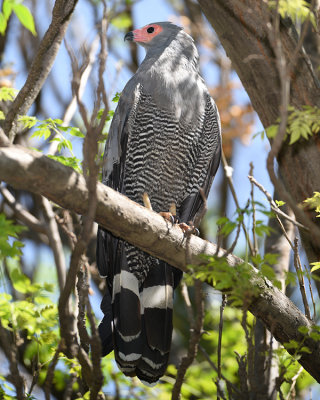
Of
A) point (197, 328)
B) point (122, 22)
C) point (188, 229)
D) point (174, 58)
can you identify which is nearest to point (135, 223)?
point (188, 229)

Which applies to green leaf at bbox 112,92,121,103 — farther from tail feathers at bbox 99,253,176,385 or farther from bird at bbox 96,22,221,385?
tail feathers at bbox 99,253,176,385

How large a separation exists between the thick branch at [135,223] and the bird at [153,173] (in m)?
1.04

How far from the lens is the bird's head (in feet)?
19.3

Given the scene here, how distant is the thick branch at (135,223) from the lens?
2.79m

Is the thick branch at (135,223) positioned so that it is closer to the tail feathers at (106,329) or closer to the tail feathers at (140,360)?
the tail feathers at (140,360)

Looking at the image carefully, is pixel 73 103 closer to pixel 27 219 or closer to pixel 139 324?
pixel 27 219

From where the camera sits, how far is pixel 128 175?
5.11m

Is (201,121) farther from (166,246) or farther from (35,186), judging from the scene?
(35,186)

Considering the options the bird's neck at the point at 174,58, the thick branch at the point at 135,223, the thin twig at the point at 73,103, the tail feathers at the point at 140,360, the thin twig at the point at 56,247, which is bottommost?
the tail feathers at the point at 140,360

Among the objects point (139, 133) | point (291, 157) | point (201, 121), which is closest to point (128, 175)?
point (139, 133)

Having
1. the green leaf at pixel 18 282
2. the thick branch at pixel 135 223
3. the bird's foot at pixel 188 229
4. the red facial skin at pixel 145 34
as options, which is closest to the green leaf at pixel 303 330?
the thick branch at pixel 135 223

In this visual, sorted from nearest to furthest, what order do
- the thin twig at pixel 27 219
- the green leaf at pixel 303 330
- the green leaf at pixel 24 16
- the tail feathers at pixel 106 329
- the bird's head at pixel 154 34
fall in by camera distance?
the green leaf at pixel 24 16 → the green leaf at pixel 303 330 → the tail feathers at pixel 106 329 → the thin twig at pixel 27 219 → the bird's head at pixel 154 34

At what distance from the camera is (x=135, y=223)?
10.8 feet

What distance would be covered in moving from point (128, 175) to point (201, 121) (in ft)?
2.78
